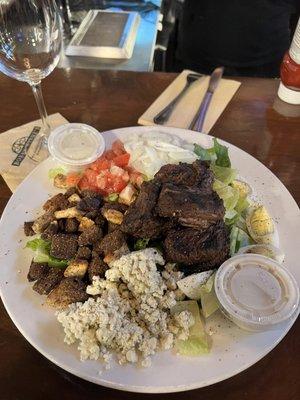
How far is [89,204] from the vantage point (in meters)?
1.58

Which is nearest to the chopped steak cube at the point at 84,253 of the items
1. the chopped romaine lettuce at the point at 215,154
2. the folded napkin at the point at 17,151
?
the folded napkin at the point at 17,151

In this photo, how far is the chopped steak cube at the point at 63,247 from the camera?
1459 mm

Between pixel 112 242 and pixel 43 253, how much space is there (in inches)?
10.5

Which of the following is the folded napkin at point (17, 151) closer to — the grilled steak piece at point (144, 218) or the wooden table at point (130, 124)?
the wooden table at point (130, 124)

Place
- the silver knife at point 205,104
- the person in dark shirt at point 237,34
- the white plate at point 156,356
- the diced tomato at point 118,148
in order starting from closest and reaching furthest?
the white plate at point 156,356
the diced tomato at point 118,148
the silver knife at point 205,104
the person in dark shirt at point 237,34

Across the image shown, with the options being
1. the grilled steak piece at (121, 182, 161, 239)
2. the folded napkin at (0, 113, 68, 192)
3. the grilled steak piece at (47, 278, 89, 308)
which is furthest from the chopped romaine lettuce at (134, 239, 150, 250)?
the folded napkin at (0, 113, 68, 192)

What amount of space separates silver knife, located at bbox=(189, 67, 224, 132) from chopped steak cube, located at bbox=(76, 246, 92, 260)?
0.94 m

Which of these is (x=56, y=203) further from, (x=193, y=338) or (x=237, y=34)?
(x=237, y=34)

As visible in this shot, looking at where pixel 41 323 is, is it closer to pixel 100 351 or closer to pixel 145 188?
pixel 100 351

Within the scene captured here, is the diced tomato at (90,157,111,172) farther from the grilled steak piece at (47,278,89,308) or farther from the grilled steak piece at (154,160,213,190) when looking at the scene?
the grilled steak piece at (47,278,89,308)

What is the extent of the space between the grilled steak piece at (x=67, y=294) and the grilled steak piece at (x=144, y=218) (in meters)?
0.26

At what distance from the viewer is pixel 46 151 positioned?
203cm

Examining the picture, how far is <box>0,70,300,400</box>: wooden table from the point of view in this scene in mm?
Answer: 1237

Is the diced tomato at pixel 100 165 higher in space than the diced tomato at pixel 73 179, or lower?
higher
